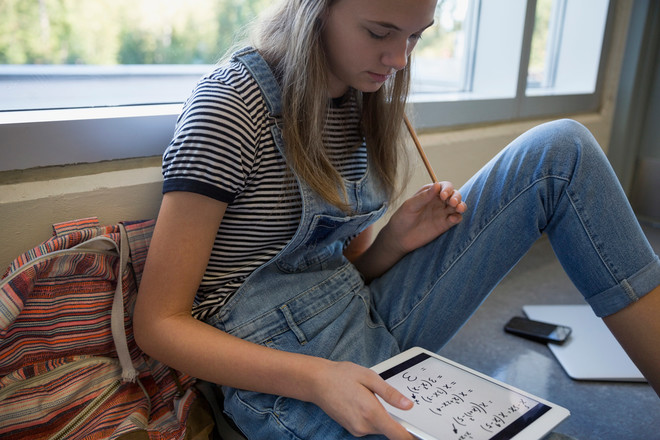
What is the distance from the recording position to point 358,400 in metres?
0.61

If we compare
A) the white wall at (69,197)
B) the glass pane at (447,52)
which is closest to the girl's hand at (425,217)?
the white wall at (69,197)

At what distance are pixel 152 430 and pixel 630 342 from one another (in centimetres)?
69

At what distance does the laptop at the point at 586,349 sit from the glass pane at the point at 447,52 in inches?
28.4

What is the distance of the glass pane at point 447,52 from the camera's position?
1592mm

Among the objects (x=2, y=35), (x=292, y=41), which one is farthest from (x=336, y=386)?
(x=2, y=35)

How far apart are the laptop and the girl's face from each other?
0.75 m

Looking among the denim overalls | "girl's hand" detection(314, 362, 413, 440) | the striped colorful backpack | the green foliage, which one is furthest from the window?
"girl's hand" detection(314, 362, 413, 440)

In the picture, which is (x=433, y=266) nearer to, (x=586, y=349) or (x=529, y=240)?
(x=529, y=240)

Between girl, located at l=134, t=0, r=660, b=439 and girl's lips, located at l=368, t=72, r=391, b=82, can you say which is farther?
girl's lips, located at l=368, t=72, r=391, b=82

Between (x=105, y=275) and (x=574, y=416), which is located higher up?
(x=105, y=275)

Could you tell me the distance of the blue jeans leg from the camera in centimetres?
75

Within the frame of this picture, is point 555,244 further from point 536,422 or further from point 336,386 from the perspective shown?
point 336,386

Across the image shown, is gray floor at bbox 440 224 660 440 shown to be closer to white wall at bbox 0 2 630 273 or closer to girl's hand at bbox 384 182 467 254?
girl's hand at bbox 384 182 467 254

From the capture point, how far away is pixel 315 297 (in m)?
0.78
